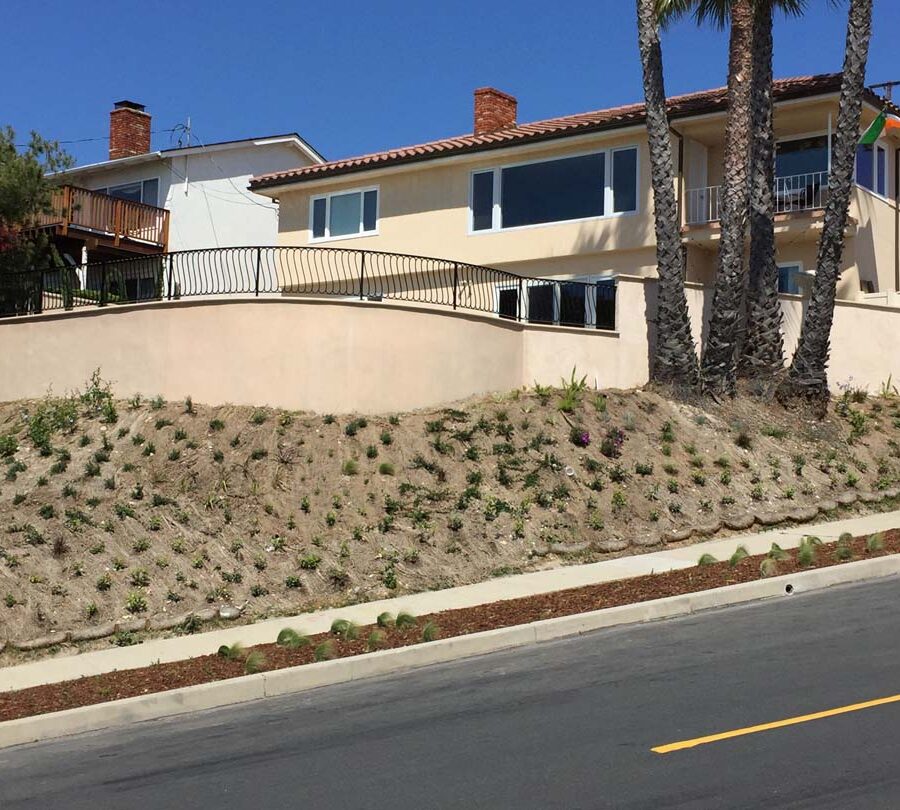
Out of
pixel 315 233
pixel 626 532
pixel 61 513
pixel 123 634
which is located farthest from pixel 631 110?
pixel 123 634

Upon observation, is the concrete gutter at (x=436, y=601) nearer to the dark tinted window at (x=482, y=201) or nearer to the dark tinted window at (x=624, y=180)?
the dark tinted window at (x=624, y=180)

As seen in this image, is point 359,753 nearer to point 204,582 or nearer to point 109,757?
point 109,757

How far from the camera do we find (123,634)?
13.8 m

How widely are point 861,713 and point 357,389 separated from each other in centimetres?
1240

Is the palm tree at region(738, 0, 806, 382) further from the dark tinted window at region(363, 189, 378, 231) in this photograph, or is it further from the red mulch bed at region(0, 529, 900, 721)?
the dark tinted window at region(363, 189, 378, 231)

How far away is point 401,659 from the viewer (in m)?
11.6

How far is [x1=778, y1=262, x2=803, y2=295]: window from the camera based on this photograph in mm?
25641

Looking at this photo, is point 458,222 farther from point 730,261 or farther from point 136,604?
Result: point 136,604

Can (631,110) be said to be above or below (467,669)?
above

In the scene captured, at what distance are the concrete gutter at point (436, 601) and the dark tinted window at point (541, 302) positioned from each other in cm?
604

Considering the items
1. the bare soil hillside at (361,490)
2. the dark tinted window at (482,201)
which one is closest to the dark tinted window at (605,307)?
the bare soil hillside at (361,490)

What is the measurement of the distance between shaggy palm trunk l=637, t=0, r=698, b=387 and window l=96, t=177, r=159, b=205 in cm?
1987

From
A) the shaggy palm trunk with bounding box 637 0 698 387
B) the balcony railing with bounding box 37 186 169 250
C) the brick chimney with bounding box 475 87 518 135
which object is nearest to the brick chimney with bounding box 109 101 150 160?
the balcony railing with bounding box 37 186 169 250

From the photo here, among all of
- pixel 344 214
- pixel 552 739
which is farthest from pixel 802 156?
pixel 552 739
